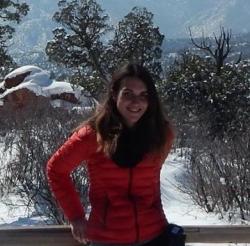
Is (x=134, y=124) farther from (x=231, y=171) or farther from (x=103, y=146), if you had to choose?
(x=231, y=171)

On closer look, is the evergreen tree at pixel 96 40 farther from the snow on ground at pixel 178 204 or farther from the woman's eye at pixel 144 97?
the woman's eye at pixel 144 97

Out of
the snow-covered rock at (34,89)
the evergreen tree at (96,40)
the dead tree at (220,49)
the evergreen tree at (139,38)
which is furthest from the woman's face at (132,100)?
the evergreen tree at (139,38)

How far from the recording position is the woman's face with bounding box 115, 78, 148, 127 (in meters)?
2.81

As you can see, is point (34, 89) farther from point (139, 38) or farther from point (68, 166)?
point (68, 166)

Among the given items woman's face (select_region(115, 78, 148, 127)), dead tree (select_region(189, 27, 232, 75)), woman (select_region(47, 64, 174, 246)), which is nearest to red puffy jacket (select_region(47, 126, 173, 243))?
woman (select_region(47, 64, 174, 246))

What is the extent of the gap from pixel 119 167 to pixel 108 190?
0.10 metres

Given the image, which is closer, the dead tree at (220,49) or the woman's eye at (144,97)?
the woman's eye at (144,97)

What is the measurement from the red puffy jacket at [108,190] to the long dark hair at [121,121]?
0.04 meters

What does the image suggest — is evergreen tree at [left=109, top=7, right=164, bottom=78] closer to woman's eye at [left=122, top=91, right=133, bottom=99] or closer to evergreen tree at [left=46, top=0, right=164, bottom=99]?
evergreen tree at [left=46, top=0, right=164, bottom=99]

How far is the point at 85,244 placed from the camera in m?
2.95

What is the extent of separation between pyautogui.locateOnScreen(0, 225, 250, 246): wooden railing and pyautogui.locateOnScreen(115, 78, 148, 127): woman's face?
684mm

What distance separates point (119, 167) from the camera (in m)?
2.77

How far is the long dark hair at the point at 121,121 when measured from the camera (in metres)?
2.79

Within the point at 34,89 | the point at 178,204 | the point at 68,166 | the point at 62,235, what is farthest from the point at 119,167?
the point at 34,89
